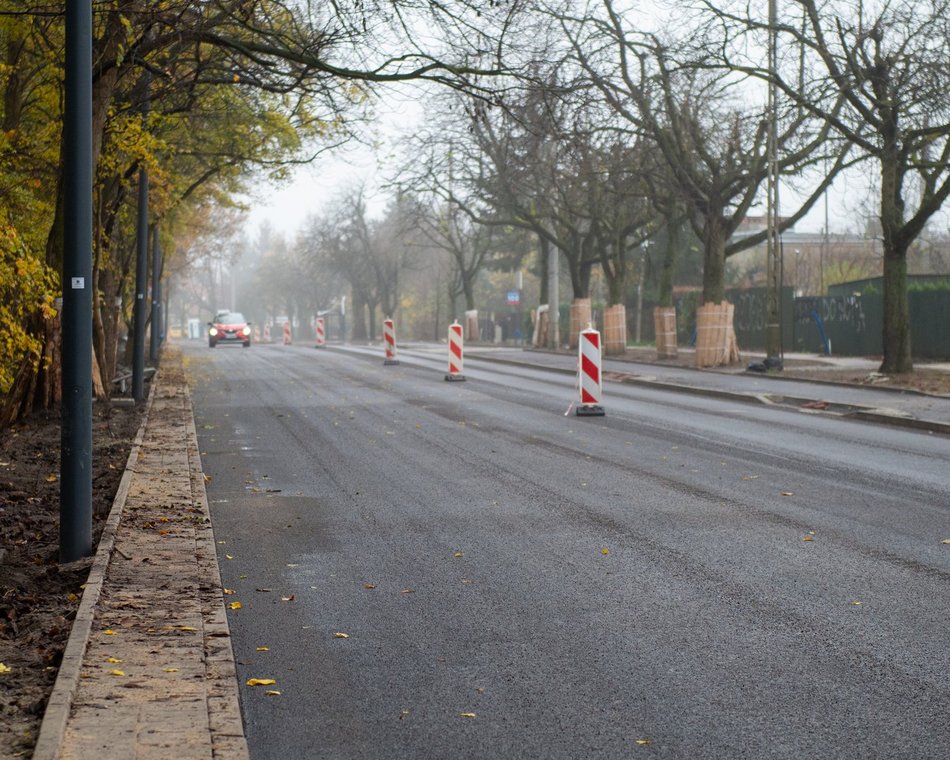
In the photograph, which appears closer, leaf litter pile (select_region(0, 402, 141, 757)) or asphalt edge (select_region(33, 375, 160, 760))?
asphalt edge (select_region(33, 375, 160, 760))

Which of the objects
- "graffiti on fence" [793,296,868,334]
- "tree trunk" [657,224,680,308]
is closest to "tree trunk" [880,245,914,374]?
"graffiti on fence" [793,296,868,334]

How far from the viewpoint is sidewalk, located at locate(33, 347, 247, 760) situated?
4.51m

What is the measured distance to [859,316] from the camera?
4022 cm

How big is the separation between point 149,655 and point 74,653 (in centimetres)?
32

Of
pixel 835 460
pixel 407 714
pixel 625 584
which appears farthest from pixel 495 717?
pixel 835 460

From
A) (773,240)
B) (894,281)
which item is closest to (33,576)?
(894,281)

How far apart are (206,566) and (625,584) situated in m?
2.43

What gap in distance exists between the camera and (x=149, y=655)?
5.61 metres

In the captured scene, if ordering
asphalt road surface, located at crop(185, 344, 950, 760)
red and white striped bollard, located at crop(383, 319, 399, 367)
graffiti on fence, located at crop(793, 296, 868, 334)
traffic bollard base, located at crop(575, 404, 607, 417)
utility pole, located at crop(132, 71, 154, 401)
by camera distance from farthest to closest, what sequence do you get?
1. graffiti on fence, located at crop(793, 296, 868, 334)
2. red and white striped bollard, located at crop(383, 319, 399, 367)
3. utility pole, located at crop(132, 71, 154, 401)
4. traffic bollard base, located at crop(575, 404, 607, 417)
5. asphalt road surface, located at crop(185, 344, 950, 760)

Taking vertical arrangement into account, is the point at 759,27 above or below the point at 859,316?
above

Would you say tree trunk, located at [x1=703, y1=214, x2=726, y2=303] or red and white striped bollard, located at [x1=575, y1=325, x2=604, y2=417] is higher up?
tree trunk, located at [x1=703, y1=214, x2=726, y2=303]

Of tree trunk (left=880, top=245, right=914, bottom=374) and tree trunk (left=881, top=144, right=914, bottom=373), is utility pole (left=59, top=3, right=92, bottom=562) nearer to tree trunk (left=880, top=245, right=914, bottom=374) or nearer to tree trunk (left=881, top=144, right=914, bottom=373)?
tree trunk (left=881, top=144, right=914, bottom=373)

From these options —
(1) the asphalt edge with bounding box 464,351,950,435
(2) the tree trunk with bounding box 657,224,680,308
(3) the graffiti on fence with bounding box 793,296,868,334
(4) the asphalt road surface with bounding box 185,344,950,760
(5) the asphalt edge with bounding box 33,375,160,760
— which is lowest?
(4) the asphalt road surface with bounding box 185,344,950,760

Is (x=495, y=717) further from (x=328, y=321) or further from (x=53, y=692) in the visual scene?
(x=328, y=321)
